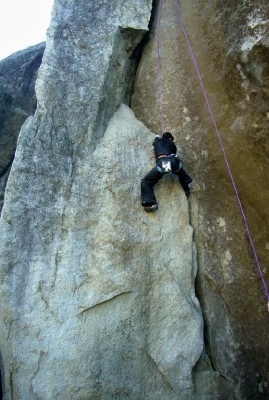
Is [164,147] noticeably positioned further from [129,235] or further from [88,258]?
[88,258]

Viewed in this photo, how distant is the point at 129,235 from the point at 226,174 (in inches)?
75.1

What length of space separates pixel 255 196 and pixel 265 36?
7.80 ft

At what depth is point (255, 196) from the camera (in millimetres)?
5375

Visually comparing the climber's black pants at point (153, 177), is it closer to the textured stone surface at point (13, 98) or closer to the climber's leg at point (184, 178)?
the climber's leg at point (184, 178)

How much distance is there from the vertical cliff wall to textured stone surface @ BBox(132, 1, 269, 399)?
0.02 metres

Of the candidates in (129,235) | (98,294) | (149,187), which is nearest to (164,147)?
(149,187)

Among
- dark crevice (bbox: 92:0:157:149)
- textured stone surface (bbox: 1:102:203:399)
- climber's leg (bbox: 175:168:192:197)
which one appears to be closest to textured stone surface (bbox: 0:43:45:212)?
dark crevice (bbox: 92:0:157:149)

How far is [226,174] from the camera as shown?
5695 millimetres

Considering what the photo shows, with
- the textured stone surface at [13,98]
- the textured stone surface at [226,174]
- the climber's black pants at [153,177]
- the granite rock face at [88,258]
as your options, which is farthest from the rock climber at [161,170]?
the textured stone surface at [13,98]

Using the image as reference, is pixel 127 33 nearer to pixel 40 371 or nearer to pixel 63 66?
pixel 63 66

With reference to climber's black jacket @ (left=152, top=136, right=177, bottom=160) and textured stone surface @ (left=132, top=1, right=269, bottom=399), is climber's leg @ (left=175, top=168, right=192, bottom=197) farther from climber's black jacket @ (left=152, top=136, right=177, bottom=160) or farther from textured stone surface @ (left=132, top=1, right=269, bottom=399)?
climber's black jacket @ (left=152, top=136, right=177, bottom=160)

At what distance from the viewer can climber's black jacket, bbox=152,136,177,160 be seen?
5699mm

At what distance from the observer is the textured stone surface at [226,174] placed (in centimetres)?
514

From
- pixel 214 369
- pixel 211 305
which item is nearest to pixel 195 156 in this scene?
pixel 211 305
